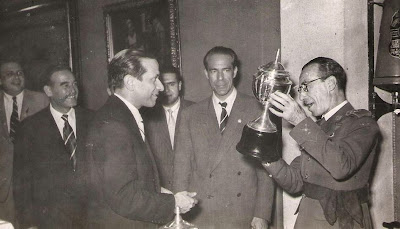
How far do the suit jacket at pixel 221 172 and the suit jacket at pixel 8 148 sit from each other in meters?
0.80

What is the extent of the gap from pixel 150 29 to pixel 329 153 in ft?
3.77

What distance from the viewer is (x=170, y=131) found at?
2098 millimetres

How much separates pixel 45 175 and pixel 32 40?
30.4 inches

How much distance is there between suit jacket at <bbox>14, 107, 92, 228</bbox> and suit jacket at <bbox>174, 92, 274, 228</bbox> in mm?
549

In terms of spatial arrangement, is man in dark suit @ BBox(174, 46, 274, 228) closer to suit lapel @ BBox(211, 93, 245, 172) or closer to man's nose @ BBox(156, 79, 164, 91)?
suit lapel @ BBox(211, 93, 245, 172)

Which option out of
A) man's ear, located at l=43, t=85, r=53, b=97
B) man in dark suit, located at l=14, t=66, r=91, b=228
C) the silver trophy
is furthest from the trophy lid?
man's ear, located at l=43, t=85, r=53, b=97

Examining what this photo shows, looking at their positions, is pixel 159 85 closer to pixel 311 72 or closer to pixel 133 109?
pixel 133 109

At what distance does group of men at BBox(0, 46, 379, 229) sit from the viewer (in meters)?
1.92

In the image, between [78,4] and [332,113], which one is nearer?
[332,113]

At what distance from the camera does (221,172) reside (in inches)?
81.8

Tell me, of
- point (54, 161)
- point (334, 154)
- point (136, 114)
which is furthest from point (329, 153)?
point (54, 161)

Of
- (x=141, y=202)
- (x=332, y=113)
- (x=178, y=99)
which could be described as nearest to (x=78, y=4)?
(x=178, y=99)

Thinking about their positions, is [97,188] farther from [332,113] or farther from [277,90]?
[332,113]

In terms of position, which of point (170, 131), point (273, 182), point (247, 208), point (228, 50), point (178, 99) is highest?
point (228, 50)
